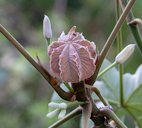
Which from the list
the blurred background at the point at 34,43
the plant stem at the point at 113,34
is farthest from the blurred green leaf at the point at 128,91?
the blurred background at the point at 34,43

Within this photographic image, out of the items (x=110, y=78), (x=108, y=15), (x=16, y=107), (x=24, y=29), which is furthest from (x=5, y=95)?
(x=110, y=78)

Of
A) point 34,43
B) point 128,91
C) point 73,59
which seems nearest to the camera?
point 73,59

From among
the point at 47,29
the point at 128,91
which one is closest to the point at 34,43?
the point at 128,91

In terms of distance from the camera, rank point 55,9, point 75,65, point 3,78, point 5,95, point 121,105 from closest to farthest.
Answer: point 75,65 < point 121,105 < point 3,78 < point 5,95 < point 55,9

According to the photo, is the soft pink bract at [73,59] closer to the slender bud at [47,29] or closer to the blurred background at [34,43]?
the slender bud at [47,29]

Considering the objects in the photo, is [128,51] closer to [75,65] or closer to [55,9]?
[75,65]

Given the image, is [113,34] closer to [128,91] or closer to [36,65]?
[36,65]
